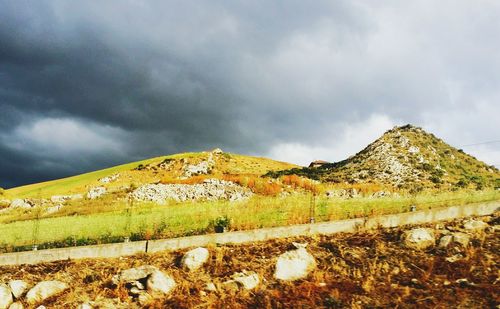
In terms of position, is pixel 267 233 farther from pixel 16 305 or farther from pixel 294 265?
pixel 16 305

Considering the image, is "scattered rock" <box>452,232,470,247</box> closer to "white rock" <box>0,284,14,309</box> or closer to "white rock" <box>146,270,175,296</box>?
"white rock" <box>146,270,175,296</box>

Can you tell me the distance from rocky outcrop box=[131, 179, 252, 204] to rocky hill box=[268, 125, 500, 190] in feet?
46.9

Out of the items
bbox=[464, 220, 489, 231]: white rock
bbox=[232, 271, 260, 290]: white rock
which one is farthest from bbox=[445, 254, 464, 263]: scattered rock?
bbox=[232, 271, 260, 290]: white rock

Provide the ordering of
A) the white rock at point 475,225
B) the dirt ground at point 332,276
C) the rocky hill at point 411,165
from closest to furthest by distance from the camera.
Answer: the dirt ground at point 332,276 → the white rock at point 475,225 → the rocky hill at point 411,165

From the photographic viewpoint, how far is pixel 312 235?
1162 centimetres

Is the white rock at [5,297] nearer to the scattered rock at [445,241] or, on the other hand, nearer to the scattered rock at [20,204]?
the scattered rock at [445,241]

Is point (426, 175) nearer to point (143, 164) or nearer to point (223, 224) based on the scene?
point (223, 224)

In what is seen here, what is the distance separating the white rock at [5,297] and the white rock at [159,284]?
138 inches

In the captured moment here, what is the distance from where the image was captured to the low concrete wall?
11883 millimetres

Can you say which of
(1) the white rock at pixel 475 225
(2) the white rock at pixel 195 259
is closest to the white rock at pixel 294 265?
(2) the white rock at pixel 195 259

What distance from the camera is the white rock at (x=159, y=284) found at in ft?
28.8

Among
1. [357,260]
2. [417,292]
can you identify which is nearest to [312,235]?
[357,260]

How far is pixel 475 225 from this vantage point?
1041 centimetres

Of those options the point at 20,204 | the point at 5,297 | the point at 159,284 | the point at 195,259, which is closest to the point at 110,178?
the point at 20,204
